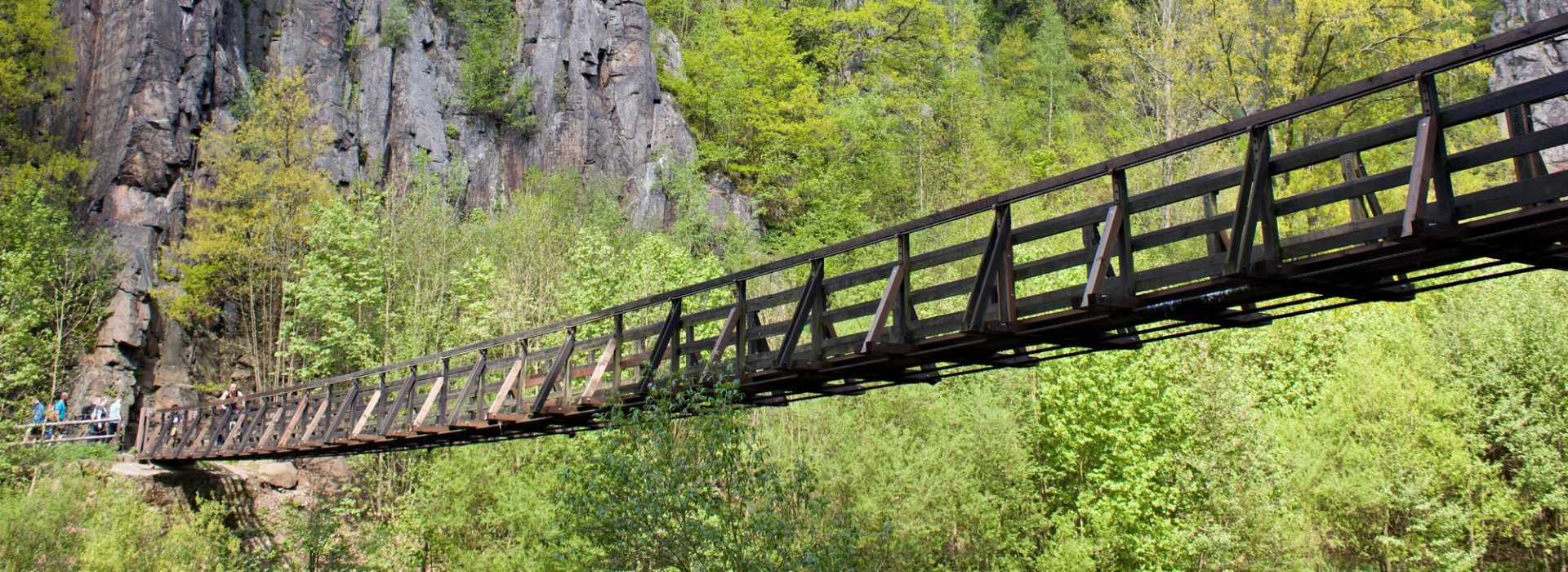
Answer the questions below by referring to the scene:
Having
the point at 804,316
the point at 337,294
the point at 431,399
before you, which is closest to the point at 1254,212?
the point at 804,316

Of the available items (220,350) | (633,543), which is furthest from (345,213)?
(633,543)

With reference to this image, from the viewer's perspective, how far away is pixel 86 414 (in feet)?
95.0

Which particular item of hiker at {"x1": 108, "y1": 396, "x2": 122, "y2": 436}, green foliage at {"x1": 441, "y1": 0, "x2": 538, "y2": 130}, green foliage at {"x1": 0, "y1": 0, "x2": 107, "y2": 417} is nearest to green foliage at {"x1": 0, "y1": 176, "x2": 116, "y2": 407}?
green foliage at {"x1": 0, "y1": 0, "x2": 107, "y2": 417}

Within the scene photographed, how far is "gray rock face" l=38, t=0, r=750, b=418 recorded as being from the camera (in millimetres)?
31938

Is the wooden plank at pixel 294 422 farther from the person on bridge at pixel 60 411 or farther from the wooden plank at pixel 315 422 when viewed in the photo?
the person on bridge at pixel 60 411

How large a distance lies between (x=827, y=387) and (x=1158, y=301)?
430 centimetres

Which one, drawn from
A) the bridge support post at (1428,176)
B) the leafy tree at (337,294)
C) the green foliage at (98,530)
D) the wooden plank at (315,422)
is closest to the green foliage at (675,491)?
the bridge support post at (1428,176)

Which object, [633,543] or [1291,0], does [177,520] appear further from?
[1291,0]

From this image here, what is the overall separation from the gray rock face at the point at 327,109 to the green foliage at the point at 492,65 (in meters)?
0.46

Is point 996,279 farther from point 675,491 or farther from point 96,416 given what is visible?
point 96,416

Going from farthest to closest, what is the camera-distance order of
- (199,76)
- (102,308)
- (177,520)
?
(199,76)
(102,308)
(177,520)

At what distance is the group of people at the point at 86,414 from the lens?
26938 millimetres

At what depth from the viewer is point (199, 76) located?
35.2 m

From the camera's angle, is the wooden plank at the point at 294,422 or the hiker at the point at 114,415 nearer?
the wooden plank at the point at 294,422
